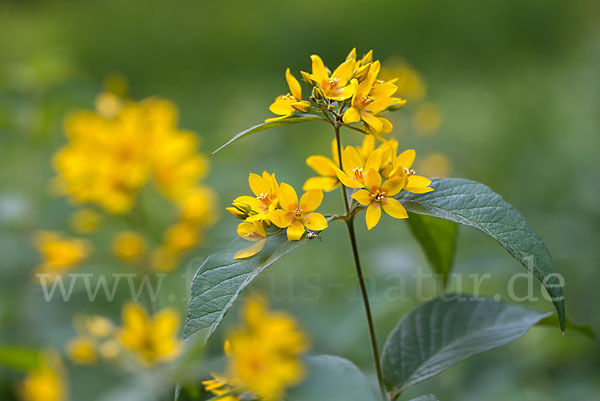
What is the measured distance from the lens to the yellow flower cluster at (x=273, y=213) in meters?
0.54

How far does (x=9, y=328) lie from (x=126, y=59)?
10.6 ft

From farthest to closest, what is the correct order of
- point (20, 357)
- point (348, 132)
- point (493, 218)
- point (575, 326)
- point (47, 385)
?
point (348, 132)
point (47, 385)
point (20, 357)
point (575, 326)
point (493, 218)

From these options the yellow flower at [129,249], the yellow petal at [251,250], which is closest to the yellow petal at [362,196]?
the yellow petal at [251,250]

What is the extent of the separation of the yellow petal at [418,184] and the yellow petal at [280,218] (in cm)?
12

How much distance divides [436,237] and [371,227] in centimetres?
14

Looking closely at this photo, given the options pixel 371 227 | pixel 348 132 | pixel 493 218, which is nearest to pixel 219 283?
pixel 371 227

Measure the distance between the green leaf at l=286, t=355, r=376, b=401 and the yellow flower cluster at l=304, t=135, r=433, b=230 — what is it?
15 centimetres

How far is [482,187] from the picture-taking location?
20.6 inches

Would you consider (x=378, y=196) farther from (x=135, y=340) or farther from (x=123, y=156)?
(x=123, y=156)

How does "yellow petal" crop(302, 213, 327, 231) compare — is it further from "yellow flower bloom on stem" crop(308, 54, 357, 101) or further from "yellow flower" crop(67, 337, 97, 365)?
"yellow flower" crop(67, 337, 97, 365)

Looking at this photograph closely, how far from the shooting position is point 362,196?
0.53m

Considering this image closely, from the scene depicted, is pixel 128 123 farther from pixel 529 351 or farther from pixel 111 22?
pixel 111 22

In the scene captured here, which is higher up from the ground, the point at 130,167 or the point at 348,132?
the point at 348,132

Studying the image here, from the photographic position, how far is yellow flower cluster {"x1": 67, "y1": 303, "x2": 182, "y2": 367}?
0.86 meters
